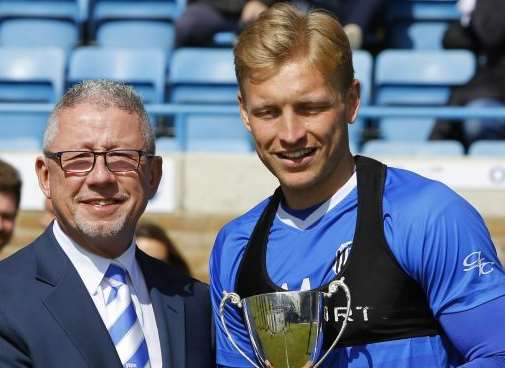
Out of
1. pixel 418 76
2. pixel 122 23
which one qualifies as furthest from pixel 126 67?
pixel 418 76

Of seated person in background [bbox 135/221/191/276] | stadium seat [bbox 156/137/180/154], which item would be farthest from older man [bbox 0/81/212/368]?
stadium seat [bbox 156/137/180/154]

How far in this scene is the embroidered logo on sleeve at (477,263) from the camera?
311 centimetres

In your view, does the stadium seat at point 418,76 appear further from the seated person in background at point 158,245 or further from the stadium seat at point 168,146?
the seated person in background at point 158,245

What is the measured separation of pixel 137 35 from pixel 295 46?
6.55m

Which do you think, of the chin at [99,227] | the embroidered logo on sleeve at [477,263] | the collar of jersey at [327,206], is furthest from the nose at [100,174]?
the embroidered logo on sleeve at [477,263]

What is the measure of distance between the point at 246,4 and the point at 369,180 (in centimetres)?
594

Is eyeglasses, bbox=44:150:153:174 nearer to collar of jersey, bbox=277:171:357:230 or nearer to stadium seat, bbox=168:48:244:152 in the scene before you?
collar of jersey, bbox=277:171:357:230

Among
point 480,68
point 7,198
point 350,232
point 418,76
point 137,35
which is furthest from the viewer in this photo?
point 137,35

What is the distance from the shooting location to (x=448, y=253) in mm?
3105

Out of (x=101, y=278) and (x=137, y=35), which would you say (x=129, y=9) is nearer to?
(x=137, y=35)

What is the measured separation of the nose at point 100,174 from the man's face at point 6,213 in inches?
80.4

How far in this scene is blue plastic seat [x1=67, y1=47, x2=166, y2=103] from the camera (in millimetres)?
8734

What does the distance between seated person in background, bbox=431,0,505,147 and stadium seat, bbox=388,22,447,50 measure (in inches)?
18.5

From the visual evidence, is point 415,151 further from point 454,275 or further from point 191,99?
point 454,275
